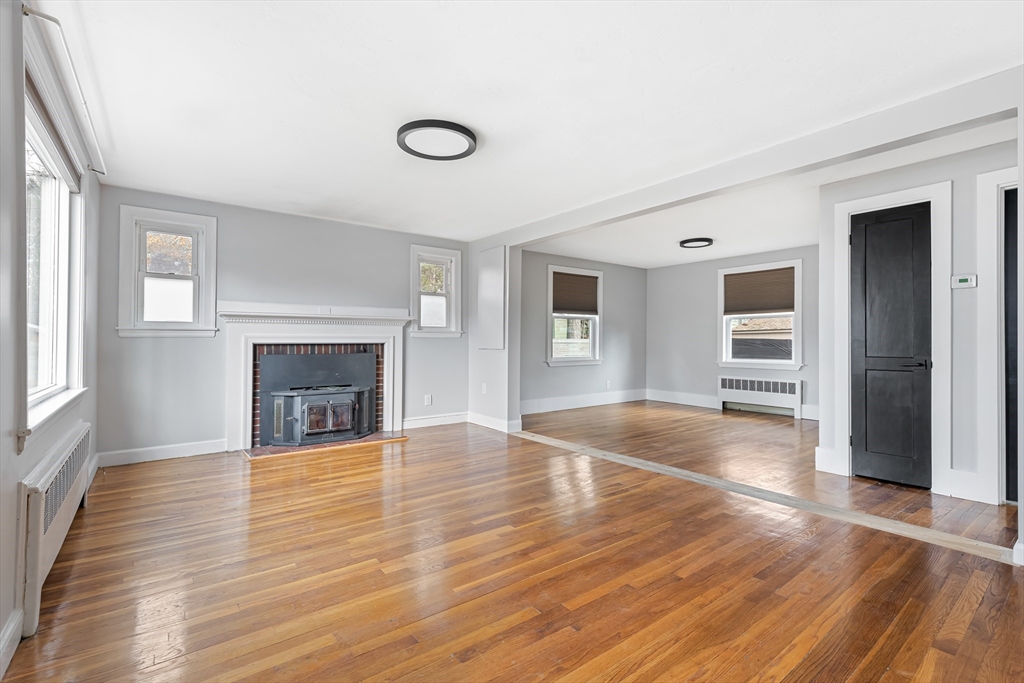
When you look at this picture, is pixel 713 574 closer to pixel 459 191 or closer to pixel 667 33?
pixel 667 33

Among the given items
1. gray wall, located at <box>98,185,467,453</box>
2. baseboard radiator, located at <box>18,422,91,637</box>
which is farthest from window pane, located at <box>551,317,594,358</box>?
baseboard radiator, located at <box>18,422,91,637</box>

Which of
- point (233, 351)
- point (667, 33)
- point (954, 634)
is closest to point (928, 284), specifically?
point (954, 634)

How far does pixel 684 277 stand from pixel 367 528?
719cm

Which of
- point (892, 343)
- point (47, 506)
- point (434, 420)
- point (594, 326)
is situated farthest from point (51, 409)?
point (594, 326)

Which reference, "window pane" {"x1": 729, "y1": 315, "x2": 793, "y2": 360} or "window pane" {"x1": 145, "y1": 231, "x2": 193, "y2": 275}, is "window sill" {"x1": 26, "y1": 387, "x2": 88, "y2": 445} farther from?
"window pane" {"x1": 729, "y1": 315, "x2": 793, "y2": 360}

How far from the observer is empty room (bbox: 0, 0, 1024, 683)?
6.16ft

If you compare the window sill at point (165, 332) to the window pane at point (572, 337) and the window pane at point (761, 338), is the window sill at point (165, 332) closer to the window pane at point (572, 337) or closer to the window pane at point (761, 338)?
the window pane at point (572, 337)

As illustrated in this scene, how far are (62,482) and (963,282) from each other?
18.3ft

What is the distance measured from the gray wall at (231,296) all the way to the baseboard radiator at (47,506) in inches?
61.9

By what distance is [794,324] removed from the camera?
23.6 ft

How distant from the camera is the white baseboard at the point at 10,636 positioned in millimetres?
1622

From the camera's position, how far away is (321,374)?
17.7ft

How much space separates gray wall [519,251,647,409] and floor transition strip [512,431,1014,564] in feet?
9.23

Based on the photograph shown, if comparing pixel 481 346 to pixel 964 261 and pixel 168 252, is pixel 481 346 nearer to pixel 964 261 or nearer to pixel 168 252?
pixel 168 252
